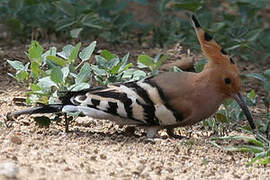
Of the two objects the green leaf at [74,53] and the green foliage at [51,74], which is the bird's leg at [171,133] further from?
the green leaf at [74,53]

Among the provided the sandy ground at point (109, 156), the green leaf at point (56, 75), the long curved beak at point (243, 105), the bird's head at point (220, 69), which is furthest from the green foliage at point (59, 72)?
the long curved beak at point (243, 105)

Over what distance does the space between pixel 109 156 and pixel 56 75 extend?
2.38ft

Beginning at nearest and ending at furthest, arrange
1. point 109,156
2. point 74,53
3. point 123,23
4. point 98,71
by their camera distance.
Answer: point 109,156 < point 74,53 < point 98,71 < point 123,23

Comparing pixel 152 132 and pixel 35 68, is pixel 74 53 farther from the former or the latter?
pixel 152 132

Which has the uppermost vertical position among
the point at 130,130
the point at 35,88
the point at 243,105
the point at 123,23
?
the point at 35,88

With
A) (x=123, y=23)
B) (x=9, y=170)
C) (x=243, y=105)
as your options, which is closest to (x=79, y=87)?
(x=243, y=105)

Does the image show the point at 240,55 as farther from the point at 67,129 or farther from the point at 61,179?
the point at 61,179

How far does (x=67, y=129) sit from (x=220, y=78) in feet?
3.40

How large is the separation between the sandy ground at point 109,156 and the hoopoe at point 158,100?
133 mm

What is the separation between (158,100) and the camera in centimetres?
402

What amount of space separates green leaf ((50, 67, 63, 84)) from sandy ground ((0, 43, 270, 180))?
1.10ft

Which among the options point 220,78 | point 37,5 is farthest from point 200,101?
point 37,5

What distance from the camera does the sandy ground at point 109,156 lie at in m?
3.18

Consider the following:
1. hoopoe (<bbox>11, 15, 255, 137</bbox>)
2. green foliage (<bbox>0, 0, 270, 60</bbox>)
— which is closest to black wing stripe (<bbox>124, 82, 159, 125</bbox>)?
hoopoe (<bbox>11, 15, 255, 137</bbox>)
